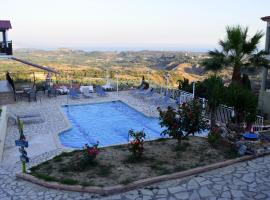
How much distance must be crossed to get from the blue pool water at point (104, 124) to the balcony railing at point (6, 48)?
5.29 m

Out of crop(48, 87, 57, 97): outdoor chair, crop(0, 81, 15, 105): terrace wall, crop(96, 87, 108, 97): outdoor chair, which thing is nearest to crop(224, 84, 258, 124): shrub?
crop(96, 87, 108, 97): outdoor chair

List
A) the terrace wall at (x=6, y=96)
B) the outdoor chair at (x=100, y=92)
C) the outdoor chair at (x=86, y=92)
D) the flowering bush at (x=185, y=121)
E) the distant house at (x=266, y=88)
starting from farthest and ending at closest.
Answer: the outdoor chair at (x=100, y=92)
the outdoor chair at (x=86, y=92)
the terrace wall at (x=6, y=96)
the distant house at (x=266, y=88)
the flowering bush at (x=185, y=121)

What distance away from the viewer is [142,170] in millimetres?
8359

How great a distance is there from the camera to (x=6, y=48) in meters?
19.1

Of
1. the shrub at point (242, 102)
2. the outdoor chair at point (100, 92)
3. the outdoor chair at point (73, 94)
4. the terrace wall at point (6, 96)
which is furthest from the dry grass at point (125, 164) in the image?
the outdoor chair at point (100, 92)

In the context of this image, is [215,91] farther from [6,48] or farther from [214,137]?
[6,48]

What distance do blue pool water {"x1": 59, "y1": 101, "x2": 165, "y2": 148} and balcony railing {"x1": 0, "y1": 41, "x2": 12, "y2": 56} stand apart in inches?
208

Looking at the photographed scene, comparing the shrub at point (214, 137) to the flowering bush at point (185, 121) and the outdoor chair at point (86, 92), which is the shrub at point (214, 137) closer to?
the flowering bush at point (185, 121)

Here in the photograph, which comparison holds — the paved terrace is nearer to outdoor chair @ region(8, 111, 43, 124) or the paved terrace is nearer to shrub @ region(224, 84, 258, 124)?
shrub @ region(224, 84, 258, 124)

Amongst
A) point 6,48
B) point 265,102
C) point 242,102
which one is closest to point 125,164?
point 242,102

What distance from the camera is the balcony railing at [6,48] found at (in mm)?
19000

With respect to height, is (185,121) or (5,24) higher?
(5,24)

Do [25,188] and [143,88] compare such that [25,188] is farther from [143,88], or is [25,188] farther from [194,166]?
[143,88]

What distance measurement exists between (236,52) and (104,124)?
695 cm
